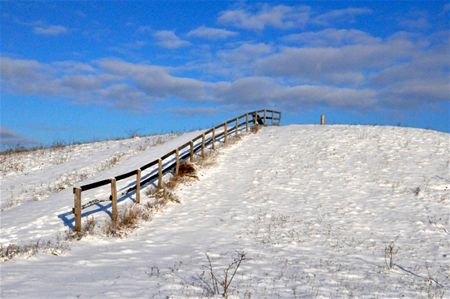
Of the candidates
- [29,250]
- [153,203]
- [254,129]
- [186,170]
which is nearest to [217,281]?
[29,250]

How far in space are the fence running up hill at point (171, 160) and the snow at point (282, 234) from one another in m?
1.18

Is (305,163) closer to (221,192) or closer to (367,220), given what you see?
(221,192)

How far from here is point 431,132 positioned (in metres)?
28.7

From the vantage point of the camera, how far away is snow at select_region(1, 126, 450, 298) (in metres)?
7.72

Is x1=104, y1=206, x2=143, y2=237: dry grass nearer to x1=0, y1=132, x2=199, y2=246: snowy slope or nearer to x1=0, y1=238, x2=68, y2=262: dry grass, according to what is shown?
x1=0, y1=238, x2=68, y2=262: dry grass

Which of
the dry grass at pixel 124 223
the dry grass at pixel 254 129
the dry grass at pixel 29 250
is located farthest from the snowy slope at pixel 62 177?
the dry grass at pixel 254 129

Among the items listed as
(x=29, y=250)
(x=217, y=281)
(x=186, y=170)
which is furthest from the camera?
(x=186, y=170)

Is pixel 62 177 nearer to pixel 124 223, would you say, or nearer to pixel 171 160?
pixel 171 160

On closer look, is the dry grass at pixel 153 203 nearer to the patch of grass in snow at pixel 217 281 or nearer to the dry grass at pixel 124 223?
the dry grass at pixel 124 223

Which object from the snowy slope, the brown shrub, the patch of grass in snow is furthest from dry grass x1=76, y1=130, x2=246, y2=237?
the patch of grass in snow

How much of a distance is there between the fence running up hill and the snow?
118 centimetres

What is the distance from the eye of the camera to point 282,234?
1225 cm

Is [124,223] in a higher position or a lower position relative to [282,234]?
higher

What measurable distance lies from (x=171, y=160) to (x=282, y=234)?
1194 cm
